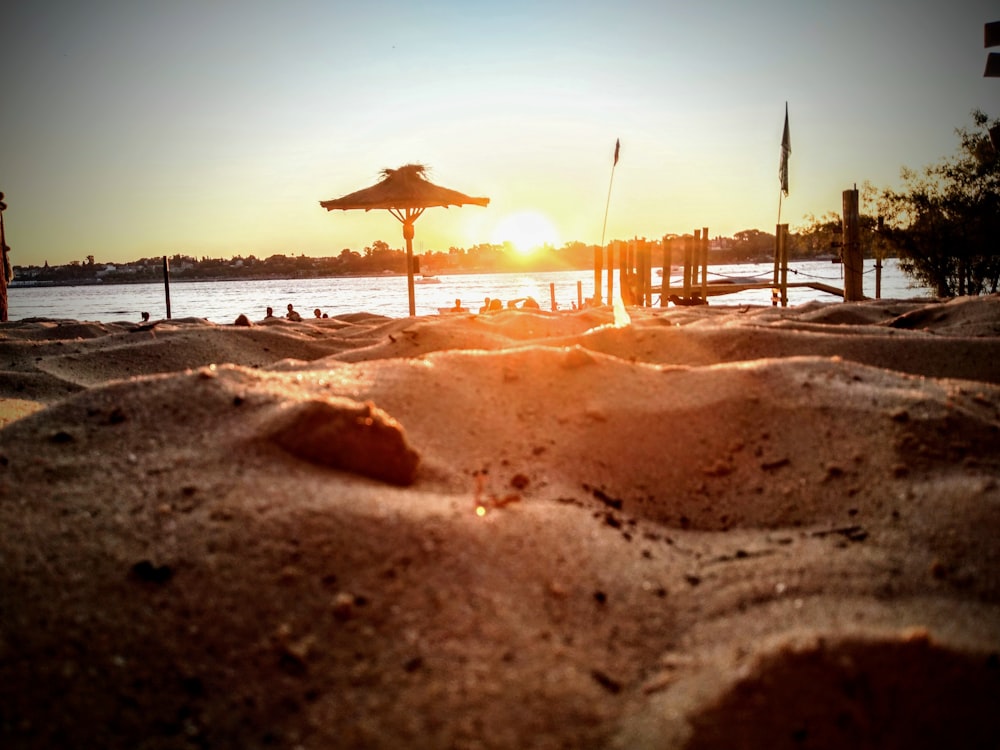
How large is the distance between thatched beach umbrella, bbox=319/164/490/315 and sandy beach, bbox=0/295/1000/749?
12.7m

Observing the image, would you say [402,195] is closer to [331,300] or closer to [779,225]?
[779,225]

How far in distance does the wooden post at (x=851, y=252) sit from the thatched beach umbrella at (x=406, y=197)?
776cm

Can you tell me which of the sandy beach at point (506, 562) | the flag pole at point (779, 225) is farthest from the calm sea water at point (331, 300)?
the sandy beach at point (506, 562)

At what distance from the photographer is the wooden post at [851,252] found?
489 inches

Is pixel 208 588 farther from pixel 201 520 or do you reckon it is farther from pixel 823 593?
pixel 823 593

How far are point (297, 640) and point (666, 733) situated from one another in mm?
621

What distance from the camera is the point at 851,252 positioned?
41.1 ft

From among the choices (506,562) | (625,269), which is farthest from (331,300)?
(506,562)

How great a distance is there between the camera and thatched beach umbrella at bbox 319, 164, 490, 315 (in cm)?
1453

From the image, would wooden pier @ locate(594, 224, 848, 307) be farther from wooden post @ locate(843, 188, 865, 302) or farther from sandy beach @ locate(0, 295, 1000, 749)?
sandy beach @ locate(0, 295, 1000, 749)

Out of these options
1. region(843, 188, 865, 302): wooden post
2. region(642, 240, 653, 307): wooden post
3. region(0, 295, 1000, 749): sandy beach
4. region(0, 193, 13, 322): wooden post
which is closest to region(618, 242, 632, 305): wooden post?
region(642, 240, 653, 307): wooden post

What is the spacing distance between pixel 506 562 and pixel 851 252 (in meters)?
13.2

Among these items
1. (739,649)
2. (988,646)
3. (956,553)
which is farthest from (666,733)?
(956,553)

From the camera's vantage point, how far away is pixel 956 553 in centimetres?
143
